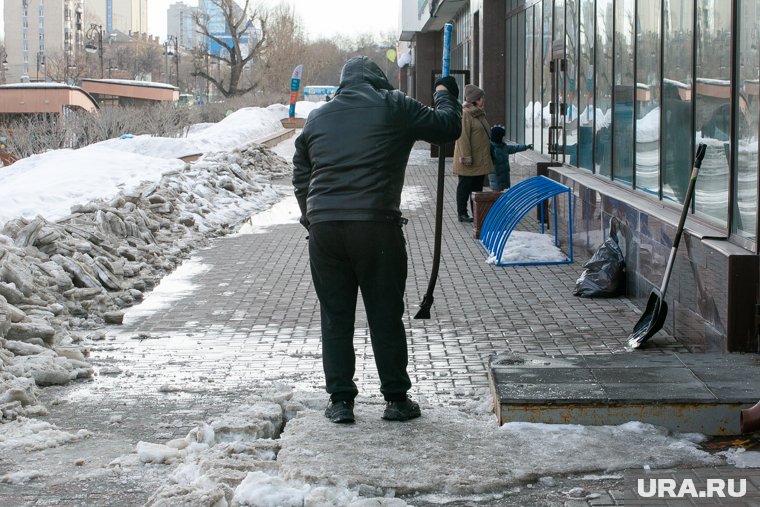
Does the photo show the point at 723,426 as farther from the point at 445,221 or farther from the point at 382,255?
the point at 445,221

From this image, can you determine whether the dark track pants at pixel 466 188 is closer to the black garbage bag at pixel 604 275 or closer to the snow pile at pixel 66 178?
the snow pile at pixel 66 178

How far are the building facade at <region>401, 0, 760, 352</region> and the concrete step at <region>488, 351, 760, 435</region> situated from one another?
2.82 feet

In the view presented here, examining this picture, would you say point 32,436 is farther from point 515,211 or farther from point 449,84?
point 515,211

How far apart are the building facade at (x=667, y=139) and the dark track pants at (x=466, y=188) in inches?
41.1

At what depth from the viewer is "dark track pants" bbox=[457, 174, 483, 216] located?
597 inches

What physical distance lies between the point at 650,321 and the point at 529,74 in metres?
11.7

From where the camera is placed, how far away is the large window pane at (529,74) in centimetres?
1888

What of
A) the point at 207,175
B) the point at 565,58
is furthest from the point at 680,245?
the point at 207,175

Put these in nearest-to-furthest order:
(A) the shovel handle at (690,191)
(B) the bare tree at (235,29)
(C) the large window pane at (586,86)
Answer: (A) the shovel handle at (690,191)
(C) the large window pane at (586,86)
(B) the bare tree at (235,29)

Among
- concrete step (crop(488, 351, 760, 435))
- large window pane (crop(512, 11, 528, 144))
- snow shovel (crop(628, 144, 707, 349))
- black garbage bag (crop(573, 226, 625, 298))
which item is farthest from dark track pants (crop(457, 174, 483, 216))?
concrete step (crop(488, 351, 760, 435))

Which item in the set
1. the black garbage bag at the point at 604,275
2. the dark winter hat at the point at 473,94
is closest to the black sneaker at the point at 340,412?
the black garbage bag at the point at 604,275

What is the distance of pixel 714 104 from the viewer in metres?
8.18

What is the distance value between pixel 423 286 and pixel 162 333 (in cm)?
279

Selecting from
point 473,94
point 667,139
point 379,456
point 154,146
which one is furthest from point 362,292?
point 154,146
